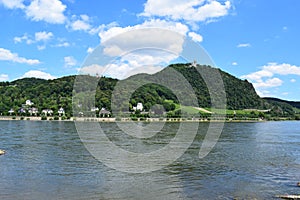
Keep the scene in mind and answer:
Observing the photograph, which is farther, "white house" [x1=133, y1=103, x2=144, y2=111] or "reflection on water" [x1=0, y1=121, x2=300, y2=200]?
"white house" [x1=133, y1=103, x2=144, y2=111]

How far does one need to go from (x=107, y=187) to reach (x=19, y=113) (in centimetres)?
12000

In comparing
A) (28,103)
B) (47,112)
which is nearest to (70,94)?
(47,112)

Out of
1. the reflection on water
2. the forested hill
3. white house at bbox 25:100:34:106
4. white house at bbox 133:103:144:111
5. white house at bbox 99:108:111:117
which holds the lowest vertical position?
the reflection on water

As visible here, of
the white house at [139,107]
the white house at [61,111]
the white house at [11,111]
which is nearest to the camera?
the white house at [61,111]

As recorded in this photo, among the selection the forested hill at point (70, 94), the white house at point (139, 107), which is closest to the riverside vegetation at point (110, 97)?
the forested hill at point (70, 94)

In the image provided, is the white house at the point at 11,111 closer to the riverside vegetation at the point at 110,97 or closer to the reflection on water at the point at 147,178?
the riverside vegetation at the point at 110,97

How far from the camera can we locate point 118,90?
111625 millimetres

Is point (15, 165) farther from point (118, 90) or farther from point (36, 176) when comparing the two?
point (118, 90)

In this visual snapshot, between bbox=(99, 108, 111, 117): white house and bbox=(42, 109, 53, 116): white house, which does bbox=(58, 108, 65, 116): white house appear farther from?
bbox=(99, 108, 111, 117): white house

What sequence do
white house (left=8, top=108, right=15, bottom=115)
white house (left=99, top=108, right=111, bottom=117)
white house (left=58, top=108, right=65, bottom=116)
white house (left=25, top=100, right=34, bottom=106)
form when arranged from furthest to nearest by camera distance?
white house (left=25, top=100, right=34, bottom=106), white house (left=8, top=108, right=15, bottom=115), white house (left=58, top=108, right=65, bottom=116), white house (left=99, top=108, right=111, bottom=117)

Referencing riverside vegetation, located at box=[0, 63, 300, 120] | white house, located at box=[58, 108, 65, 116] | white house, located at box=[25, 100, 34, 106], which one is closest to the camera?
riverside vegetation, located at box=[0, 63, 300, 120]

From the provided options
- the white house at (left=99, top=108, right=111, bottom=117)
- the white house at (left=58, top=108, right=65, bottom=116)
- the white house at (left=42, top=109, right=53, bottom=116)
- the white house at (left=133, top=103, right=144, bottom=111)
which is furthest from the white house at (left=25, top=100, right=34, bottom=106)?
the white house at (left=133, top=103, right=144, bottom=111)

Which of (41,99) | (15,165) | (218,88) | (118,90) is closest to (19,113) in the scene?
(41,99)

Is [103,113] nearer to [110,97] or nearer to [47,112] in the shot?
[110,97]
